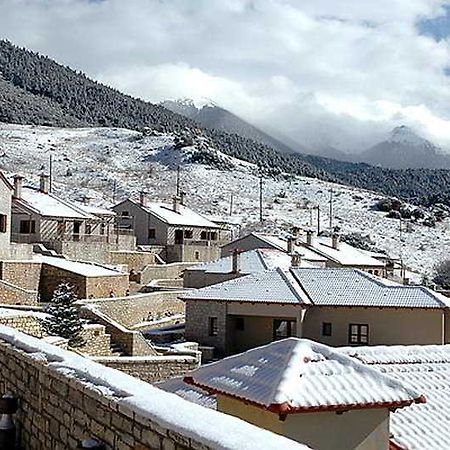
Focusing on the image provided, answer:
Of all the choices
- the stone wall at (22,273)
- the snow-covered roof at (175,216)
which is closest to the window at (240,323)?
the stone wall at (22,273)

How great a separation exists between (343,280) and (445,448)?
72.4 feet

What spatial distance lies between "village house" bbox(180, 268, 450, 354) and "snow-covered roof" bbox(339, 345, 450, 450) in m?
13.3

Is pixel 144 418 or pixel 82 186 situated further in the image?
pixel 82 186

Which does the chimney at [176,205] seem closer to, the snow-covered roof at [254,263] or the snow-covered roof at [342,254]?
the snow-covered roof at [342,254]

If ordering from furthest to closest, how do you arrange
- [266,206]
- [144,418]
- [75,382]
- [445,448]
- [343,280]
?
1. [266,206]
2. [343,280]
3. [445,448]
4. [75,382]
5. [144,418]

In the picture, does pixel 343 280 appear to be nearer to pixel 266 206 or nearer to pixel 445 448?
pixel 445 448

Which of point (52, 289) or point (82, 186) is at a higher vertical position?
point (82, 186)

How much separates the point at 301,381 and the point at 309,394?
26 cm

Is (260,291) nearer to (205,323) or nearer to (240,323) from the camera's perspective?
(240,323)

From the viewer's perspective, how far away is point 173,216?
6003 cm

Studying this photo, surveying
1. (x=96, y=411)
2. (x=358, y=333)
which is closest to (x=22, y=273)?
(x=358, y=333)

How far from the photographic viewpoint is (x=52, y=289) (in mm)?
35188

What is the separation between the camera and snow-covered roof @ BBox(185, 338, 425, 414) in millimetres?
8867

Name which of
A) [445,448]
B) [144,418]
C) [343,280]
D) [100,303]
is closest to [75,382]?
[144,418]
